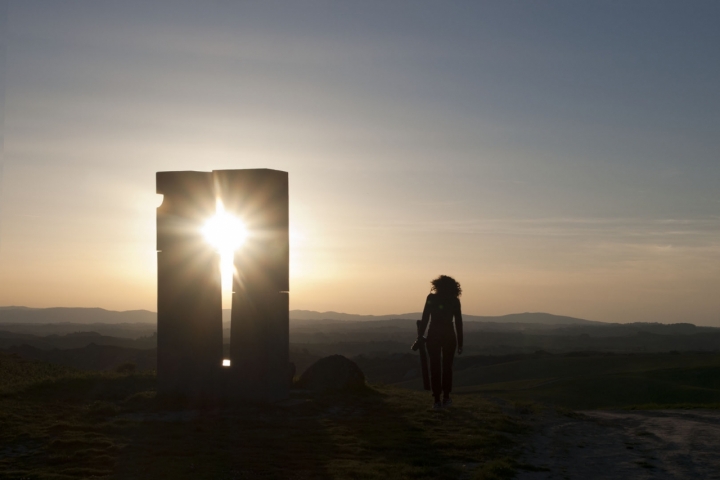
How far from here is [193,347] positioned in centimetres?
1527

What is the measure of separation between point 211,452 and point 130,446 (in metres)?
1.29

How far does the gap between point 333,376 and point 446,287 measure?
3.98 meters

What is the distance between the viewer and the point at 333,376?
664 inches

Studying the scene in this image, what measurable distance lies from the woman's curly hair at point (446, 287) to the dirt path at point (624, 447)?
2.91m

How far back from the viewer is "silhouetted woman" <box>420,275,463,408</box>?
14195 mm

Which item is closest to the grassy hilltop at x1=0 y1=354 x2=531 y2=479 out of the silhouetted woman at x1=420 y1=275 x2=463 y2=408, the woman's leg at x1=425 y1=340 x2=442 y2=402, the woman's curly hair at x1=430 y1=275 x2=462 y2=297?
the woman's leg at x1=425 y1=340 x2=442 y2=402

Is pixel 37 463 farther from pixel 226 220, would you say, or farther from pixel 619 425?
pixel 619 425

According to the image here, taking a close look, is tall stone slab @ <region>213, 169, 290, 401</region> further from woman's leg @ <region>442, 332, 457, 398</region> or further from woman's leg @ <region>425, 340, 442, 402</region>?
woman's leg @ <region>442, 332, 457, 398</region>

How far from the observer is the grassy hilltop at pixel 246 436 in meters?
9.32

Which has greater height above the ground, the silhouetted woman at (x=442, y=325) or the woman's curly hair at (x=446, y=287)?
the woman's curly hair at (x=446, y=287)

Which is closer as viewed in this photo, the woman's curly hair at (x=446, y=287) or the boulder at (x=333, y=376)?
the woman's curly hair at (x=446, y=287)

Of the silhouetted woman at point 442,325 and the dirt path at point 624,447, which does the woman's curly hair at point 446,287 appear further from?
the dirt path at point 624,447

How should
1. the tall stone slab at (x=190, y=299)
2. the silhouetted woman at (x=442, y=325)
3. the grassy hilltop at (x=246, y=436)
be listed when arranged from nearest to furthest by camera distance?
1. the grassy hilltop at (x=246, y=436)
2. the silhouetted woman at (x=442, y=325)
3. the tall stone slab at (x=190, y=299)

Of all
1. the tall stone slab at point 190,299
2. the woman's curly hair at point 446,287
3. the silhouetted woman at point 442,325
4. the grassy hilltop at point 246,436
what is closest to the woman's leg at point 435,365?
the silhouetted woman at point 442,325
